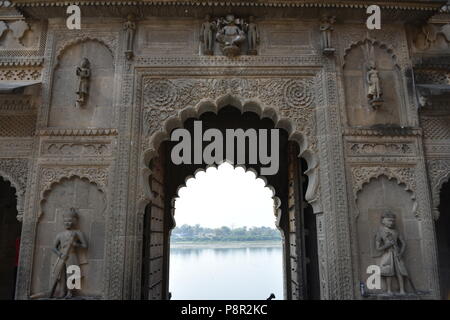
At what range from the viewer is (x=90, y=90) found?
590 cm

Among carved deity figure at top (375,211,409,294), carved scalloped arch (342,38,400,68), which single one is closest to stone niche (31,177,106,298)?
carved deity figure at top (375,211,409,294)

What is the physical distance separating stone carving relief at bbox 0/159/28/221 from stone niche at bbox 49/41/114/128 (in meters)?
0.86

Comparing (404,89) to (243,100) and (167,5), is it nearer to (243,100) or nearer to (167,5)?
(243,100)

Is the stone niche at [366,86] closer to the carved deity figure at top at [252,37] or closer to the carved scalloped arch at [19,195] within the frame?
the carved deity figure at top at [252,37]

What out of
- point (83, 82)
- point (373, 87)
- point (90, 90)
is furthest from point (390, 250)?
point (83, 82)

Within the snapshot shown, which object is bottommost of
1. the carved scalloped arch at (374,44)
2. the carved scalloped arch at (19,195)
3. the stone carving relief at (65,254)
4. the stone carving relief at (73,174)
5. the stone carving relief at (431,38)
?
the stone carving relief at (65,254)

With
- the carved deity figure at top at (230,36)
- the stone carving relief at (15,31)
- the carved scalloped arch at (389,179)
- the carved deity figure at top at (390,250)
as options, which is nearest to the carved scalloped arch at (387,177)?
the carved scalloped arch at (389,179)

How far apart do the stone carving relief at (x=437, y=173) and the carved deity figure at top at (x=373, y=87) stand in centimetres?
138

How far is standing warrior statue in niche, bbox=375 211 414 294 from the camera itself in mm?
5184

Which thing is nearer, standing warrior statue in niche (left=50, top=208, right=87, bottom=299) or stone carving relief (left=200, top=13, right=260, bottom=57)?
standing warrior statue in niche (left=50, top=208, right=87, bottom=299)

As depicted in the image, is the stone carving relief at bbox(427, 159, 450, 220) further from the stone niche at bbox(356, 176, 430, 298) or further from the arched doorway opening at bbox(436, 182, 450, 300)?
the arched doorway opening at bbox(436, 182, 450, 300)

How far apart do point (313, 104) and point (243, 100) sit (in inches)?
49.8

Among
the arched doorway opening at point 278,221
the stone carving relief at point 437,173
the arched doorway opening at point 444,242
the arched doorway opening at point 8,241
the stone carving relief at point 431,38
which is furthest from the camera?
the arched doorway opening at point 8,241

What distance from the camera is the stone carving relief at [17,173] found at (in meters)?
5.62
